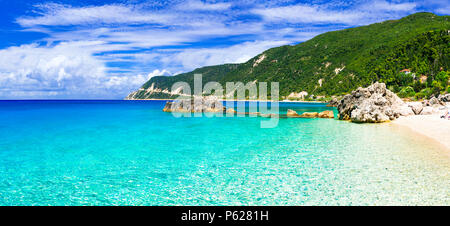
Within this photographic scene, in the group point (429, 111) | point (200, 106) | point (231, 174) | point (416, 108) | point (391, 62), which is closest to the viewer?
point (231, 174)

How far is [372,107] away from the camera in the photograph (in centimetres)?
3997

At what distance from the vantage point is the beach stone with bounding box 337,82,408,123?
129 ft

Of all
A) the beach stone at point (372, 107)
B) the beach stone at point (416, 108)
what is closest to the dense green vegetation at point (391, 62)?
the beach stone at point (416, 108)

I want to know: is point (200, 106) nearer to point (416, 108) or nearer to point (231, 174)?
point (416, 108)

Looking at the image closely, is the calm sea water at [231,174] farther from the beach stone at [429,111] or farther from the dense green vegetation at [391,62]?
the dense green vegetation at [391,62]

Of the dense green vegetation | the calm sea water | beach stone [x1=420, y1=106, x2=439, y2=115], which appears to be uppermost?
the dense green vegetation

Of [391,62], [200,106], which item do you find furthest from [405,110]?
[391,62]

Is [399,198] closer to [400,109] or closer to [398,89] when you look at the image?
[400,109]

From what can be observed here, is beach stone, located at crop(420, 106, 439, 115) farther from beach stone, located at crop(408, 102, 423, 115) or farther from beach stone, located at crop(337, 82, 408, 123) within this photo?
beach stone, located at crop(337, 82, 408, 123)

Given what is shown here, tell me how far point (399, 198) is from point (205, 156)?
463 inches

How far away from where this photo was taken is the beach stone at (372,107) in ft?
129

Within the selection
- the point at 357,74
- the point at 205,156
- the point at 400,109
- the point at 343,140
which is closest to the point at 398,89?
the point at 357,74

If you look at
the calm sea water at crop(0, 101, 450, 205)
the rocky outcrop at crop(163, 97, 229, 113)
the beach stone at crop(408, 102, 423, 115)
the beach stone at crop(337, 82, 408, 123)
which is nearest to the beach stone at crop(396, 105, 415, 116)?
the beach stone at crop(337, 82, 408, 123)
